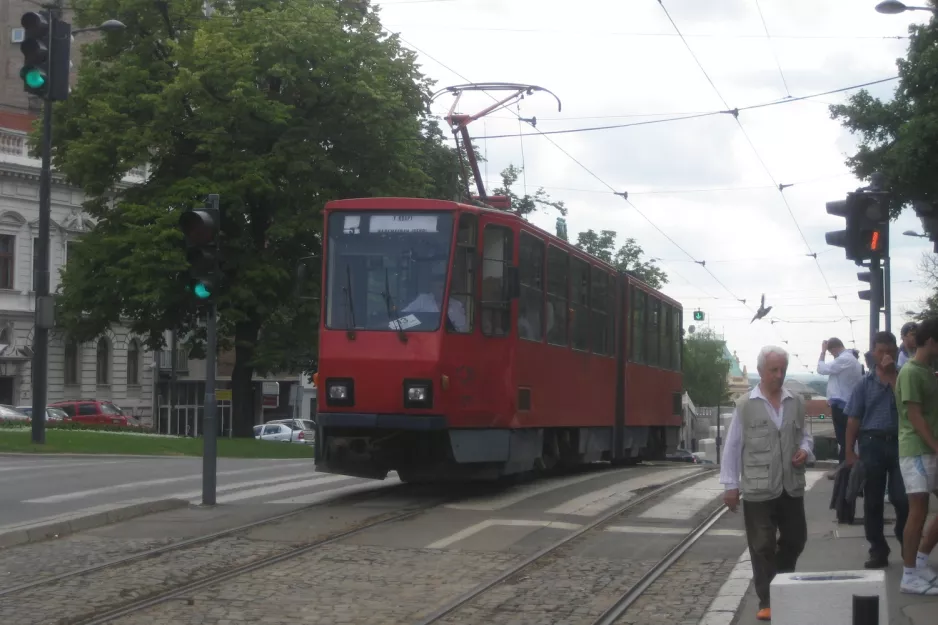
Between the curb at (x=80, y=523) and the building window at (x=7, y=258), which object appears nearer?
the curb at (x=80, y=523)

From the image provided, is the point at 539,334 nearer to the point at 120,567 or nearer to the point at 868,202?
the point at 868,202

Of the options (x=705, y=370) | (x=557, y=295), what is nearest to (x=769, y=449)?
(x=557, y=295)

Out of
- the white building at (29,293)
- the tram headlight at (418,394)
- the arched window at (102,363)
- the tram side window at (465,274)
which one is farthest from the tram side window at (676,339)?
A: the arched window at (102,363)

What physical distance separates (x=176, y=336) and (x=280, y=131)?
289 inches

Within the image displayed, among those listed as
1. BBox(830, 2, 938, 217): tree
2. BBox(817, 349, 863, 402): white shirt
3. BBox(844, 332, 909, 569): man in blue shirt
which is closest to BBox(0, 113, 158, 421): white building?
BBox(830, 2, 938, 217): tree

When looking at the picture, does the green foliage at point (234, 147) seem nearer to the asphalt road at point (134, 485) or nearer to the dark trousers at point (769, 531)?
the asphalt road at point (134, 485)

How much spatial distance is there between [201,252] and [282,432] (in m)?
41.8

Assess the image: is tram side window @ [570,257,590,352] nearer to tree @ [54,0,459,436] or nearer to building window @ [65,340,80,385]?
tree @ [54,0,459,436]

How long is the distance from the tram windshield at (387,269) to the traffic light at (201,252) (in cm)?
163

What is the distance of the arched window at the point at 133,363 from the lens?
6197 cm

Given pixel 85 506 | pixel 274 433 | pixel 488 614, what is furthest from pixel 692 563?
pixel 274 433

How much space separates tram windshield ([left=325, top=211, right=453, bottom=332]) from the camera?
15.1m

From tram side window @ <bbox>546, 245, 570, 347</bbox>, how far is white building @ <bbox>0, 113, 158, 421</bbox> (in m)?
37.4

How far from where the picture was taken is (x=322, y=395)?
50.2 feet
